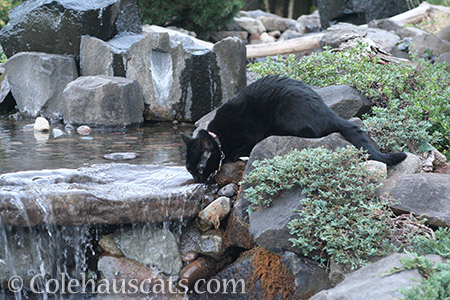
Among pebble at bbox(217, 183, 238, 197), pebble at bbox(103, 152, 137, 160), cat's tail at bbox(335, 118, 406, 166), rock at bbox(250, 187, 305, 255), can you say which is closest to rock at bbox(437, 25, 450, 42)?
cat's tail at bbox(335, 118, 406, 166)

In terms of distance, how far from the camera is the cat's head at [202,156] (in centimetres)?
430

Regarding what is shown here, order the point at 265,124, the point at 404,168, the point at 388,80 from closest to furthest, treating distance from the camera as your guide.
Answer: the point at 404,168, the point at 265,124, the point at 388,80

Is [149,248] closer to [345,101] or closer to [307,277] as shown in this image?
[307,277]

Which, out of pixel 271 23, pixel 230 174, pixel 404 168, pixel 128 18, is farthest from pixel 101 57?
pixel 271 23

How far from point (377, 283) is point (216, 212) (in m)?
1.75

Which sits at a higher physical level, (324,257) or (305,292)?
(324,257)

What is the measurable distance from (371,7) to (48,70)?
10774 mm

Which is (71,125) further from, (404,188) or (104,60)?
(404,188)

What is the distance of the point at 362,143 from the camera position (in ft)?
13.1

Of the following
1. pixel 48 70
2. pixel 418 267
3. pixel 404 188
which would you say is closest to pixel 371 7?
pixel 48 70

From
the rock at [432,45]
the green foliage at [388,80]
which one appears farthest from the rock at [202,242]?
the rock at [432,45]

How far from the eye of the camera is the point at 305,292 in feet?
10.7

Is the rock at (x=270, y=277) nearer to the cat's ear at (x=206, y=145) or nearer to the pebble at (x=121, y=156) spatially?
the cat's ear at (x=206, y=145)

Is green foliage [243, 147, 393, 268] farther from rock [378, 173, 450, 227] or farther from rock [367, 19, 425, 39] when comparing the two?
rock [367, 19, 425, 39]
